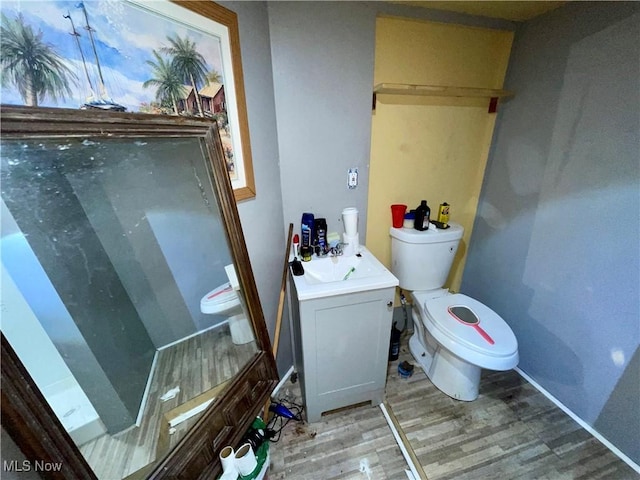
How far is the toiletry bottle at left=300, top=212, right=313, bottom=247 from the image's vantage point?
1.28m

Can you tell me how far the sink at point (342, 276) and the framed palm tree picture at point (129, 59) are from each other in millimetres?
500

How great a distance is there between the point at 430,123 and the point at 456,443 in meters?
1.72

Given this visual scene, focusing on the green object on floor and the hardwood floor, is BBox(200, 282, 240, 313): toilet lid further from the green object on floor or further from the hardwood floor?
the hardwood floor

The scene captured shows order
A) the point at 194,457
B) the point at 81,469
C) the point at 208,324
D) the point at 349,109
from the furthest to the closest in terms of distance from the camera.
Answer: the point at 349,109, the point at 208,324, the point at 194,457, the point at 81,469

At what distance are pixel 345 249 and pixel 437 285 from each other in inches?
27.6

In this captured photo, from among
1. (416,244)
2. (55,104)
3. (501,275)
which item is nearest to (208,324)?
(55,104)

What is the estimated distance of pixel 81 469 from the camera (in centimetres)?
45

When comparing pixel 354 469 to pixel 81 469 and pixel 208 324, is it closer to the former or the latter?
pixel 208 324

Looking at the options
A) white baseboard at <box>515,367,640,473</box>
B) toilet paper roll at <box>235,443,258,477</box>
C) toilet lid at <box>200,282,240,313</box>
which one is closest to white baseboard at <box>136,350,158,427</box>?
toilet lid at <box>200,282,240,313</box>

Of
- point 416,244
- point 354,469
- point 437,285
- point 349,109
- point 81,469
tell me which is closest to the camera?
point 81,469

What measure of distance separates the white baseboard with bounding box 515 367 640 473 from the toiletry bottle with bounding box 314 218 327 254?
1.51 metres

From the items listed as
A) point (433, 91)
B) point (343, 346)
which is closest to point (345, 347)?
point (343, 346)

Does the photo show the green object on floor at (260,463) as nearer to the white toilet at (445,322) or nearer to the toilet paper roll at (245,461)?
the toilet paper roll at (245,461)

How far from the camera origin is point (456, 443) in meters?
1.15
